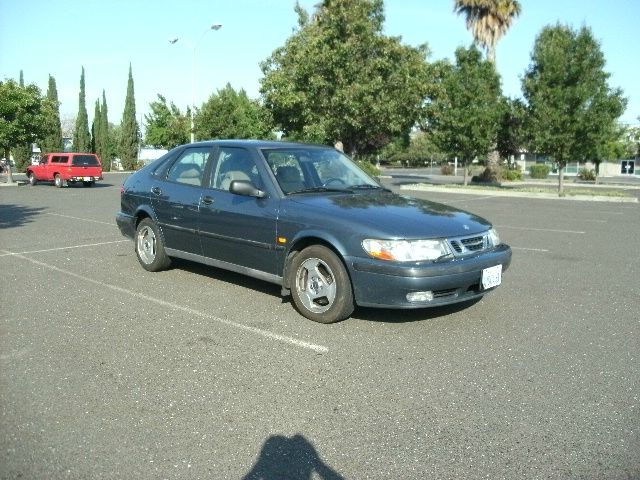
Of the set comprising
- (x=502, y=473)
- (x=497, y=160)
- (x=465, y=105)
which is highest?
(x=465, y=105)

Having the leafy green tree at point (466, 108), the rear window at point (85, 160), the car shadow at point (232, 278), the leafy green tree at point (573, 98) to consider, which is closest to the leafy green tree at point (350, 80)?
the leafy green tree at point (466, 108)

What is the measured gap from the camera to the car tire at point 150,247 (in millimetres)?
6840

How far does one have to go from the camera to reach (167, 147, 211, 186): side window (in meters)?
6.37

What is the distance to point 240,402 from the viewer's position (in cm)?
349

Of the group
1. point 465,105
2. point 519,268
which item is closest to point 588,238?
point 519,268

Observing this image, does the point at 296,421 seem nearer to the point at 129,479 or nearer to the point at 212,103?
the point at 129,479

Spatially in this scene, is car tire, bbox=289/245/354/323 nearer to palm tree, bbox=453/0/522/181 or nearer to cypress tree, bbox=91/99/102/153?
palm tree, bbox=453/0/522/181

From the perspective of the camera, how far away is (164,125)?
57.9 m

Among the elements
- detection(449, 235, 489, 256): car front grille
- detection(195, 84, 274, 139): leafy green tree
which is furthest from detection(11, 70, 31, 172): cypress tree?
detection(449, 235, 489, 256): car front grille

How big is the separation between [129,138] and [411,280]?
5248 cm

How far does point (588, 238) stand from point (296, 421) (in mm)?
9573

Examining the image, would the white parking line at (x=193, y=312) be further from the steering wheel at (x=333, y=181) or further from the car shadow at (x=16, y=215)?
the car shadow at (x=16, y=215)

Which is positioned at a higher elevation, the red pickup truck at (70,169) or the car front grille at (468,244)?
the red pickup truck at (70,169)

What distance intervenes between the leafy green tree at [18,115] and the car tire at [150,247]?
75.9 feet
